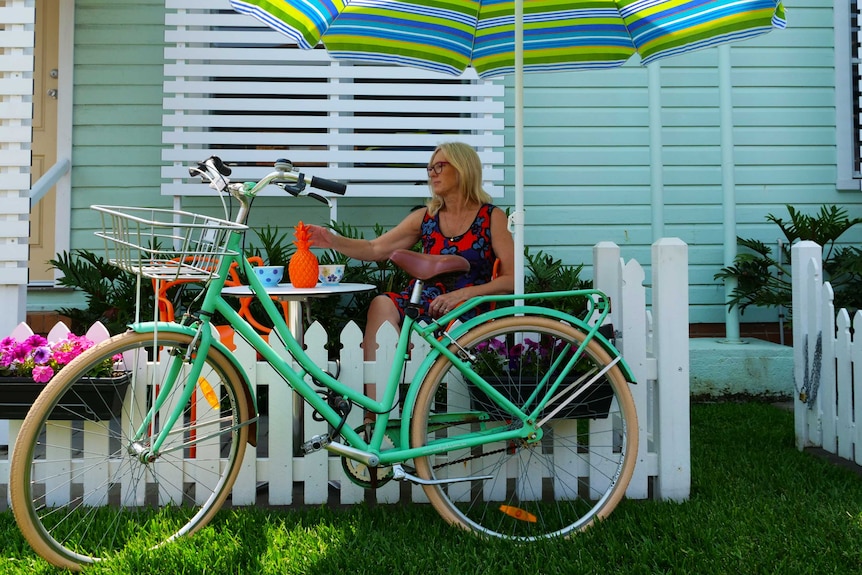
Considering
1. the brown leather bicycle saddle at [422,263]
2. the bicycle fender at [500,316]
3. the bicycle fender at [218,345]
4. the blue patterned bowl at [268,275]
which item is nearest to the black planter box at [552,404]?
the bicycle fender at [500,316]

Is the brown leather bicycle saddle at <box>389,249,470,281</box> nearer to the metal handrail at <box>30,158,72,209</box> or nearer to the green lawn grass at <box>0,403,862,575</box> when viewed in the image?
the green lawn grass at <box>0,403,862,575</box>

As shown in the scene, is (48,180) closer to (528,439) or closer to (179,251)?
(179,251)

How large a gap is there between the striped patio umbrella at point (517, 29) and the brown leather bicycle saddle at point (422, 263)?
0.85ft

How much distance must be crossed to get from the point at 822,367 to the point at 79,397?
3.01m

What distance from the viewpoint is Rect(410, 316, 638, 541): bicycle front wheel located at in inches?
96.5

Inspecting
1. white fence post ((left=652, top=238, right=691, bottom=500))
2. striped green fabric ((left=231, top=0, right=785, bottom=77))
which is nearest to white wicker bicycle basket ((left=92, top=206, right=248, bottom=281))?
striped green fabric ((left=231, top=0, right=785, bottom=77))

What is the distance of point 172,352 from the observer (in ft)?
7.57

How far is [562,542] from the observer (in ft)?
7.72

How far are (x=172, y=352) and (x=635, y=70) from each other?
162 inches

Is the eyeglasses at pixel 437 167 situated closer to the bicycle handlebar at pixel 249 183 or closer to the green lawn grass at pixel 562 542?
the bicycle handlebar at pixel 249 183

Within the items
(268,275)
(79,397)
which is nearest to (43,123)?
(268,275)

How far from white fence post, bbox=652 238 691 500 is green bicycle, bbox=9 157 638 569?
0.20 metres

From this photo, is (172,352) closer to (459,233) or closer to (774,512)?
(459,233)

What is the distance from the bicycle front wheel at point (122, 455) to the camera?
2152mm
